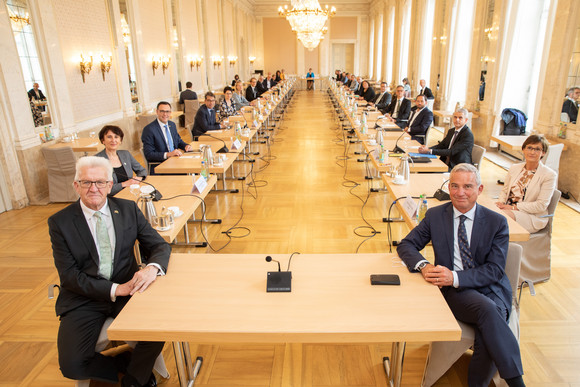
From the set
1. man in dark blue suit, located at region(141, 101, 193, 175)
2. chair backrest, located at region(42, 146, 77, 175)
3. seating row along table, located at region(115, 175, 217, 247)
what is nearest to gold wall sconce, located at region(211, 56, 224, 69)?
chair backrest, located at region(42, 146, 77, 175)

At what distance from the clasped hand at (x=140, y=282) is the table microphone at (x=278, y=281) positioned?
0.61 m

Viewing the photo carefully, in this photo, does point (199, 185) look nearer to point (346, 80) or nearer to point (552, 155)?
point (552, 155)

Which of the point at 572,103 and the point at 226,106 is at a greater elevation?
the point at 572,103

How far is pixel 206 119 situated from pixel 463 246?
5218mm

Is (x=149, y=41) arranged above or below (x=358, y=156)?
above

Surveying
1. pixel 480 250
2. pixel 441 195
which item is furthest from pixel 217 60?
pixel 480 250

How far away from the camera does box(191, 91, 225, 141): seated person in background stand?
21.6 feet

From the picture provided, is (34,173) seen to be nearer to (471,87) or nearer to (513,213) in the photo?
(513,213)

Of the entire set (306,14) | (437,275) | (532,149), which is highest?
(306,14)

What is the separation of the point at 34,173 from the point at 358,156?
5404 mm

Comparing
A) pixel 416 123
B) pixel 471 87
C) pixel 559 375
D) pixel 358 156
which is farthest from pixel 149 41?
pixel 559 375

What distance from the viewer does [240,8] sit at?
65.1ft

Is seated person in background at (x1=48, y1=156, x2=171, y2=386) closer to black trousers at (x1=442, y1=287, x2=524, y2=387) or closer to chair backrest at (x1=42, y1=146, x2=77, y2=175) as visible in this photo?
black trousers at (x1=442, y1=287, x2=524, y2=387)

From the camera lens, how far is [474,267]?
226cm
